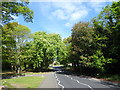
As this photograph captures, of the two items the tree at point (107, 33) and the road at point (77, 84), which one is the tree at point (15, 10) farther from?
the tree at point (107, 33)

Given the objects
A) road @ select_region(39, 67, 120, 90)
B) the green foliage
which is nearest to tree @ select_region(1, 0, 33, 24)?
road @ select_region(39, 67, 120, 90)

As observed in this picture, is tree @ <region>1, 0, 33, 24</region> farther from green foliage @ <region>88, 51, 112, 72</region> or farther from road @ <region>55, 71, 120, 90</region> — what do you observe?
green foliage @ <region>88, 51, 112, 72</region>

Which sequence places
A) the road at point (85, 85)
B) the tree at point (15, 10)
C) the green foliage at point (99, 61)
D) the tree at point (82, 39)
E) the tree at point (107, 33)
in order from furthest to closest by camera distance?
the tree at point (82, 39)
the tree at point (107, 33)
the green foliage at point (99, 61)
the road at point (85, 85)
the tree at point (15, 10)

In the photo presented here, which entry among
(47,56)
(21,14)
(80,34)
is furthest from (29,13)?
(47,56)

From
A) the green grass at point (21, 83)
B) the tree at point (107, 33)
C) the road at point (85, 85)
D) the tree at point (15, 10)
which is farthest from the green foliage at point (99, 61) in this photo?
the tree at point (15, 10)

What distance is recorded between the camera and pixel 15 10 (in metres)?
6.33

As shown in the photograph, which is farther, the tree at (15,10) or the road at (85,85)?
the road at (85,85)

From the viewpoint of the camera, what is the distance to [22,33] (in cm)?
2892

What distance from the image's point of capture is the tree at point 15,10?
5.97m

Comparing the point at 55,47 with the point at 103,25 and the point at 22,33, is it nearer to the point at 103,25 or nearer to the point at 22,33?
the point at 22,33

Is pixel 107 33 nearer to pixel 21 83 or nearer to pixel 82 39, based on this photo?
pixel 82 39

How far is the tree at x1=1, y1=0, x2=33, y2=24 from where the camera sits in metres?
5.97

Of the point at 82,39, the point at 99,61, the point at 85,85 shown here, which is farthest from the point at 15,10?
the point at 82,39

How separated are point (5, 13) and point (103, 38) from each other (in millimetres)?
19329
